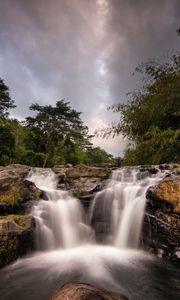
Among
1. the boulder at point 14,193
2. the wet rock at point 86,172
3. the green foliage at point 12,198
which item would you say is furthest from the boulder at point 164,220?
the green foliage at point 12,198

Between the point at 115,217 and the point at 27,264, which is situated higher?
the point at 115,217

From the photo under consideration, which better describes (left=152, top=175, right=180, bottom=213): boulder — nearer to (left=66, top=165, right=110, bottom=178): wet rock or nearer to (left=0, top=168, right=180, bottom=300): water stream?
(left=0, top=168, right=180, bottom=300): water stream

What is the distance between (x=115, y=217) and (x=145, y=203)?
1.26 m

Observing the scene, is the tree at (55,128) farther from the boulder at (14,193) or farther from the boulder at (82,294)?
the boulder at (82,294)

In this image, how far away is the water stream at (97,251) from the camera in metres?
6.07

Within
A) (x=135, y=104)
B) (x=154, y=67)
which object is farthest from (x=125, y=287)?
(x=154, y=67)

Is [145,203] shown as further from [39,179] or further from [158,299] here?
[39,179]

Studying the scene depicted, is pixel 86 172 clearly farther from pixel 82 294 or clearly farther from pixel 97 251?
pixel 82 294

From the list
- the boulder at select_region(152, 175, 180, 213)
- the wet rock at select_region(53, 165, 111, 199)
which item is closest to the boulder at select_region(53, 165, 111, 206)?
the wet rock at select_region(53, 165, 111, 199)

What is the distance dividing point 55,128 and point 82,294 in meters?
30.1

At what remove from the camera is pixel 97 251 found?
8492mm

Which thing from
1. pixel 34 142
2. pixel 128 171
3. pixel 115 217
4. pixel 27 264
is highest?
pixel 34 142

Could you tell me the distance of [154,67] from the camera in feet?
51.8

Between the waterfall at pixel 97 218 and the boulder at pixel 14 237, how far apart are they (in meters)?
0.59
